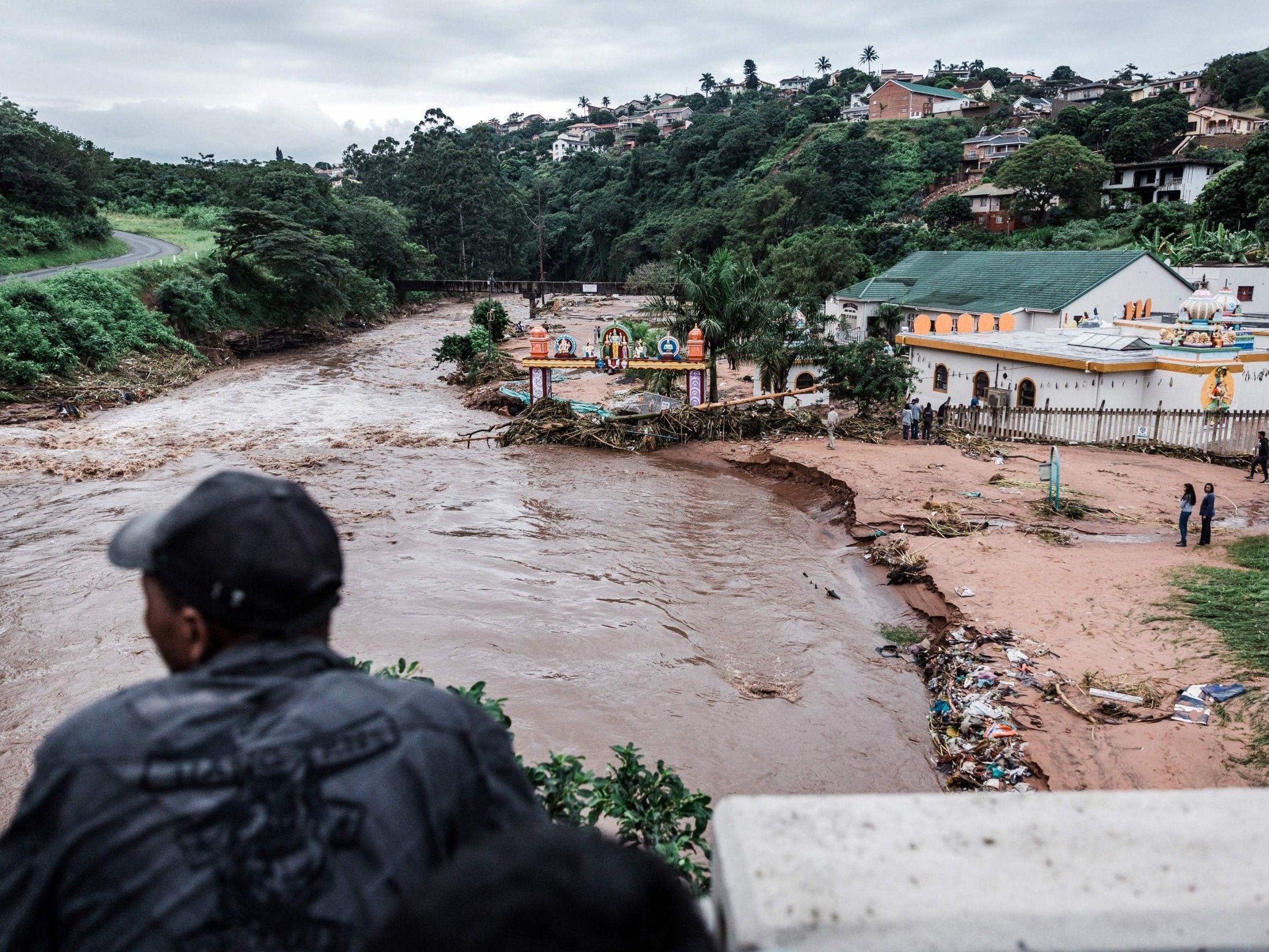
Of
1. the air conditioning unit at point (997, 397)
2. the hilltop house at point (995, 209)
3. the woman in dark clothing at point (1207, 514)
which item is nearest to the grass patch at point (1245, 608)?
the woman in dark clothing at point (1207, 514)

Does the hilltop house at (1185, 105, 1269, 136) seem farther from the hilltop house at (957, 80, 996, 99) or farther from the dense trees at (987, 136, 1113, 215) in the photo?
the hilltop house at (957, 80, 996, 99)

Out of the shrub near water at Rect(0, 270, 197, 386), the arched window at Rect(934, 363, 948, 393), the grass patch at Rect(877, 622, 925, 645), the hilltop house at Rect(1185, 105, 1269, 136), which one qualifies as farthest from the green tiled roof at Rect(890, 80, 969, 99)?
the grass patch at Rect(877, 622, 925, 645)

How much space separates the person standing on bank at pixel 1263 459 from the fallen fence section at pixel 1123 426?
1860 mm

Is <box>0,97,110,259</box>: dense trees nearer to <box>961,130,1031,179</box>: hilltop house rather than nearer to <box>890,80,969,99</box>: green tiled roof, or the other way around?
<box>961,130,1031,179</box>: hilltop house

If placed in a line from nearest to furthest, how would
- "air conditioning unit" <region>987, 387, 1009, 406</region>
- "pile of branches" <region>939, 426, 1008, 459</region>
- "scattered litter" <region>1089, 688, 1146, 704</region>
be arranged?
"scattered litter" <region>1089, 688, 1146, 704</region> < "pile of branches" <region>939, 426, 1008, 459</region> < "air conditioning unit" <region>987, 387, 1009, 406</region>

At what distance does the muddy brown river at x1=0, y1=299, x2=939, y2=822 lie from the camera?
9031 mm

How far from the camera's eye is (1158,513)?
15.8 meters

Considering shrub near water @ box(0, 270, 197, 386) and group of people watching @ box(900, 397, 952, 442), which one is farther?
shrub near water @ box(0, 270, 197, 386)

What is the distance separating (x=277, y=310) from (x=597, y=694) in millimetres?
36125

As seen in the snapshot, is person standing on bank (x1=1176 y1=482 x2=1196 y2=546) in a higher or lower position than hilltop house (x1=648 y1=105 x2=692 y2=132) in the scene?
lower

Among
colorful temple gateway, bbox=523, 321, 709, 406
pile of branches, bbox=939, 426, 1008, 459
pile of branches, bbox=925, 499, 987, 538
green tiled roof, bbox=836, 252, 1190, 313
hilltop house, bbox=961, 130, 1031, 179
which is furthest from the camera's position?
hilltop house, bbox=961, 130, 1031, 179

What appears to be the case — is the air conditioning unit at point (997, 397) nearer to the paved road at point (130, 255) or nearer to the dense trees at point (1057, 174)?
the paved road at point (130, 255)

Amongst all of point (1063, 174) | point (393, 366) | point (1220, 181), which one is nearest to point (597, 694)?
point (393, 366)

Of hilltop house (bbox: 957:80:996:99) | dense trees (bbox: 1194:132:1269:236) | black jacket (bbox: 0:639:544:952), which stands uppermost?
hilltop house (bbox: 957:80:996:99)
